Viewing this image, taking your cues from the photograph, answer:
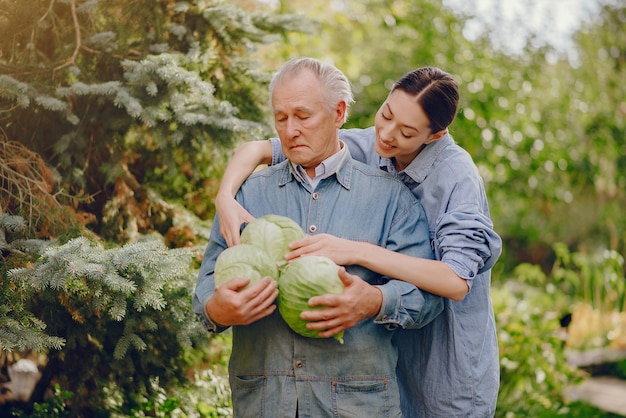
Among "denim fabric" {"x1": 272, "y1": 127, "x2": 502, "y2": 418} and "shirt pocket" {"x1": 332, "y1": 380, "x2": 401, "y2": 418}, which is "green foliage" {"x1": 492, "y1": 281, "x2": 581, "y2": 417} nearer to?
"denim fabric" {"x1": 272, "y1": 127, "x2": 502, "y2": 418}

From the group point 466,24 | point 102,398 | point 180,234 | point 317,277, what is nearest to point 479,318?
point 317,277

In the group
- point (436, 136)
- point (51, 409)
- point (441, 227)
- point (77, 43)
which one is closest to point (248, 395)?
point (441, 227)

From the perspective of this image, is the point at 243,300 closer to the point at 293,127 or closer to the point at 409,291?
Result: the point at 409,291

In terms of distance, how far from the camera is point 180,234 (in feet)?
13.3

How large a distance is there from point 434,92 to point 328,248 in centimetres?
75

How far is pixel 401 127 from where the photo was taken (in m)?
2.58

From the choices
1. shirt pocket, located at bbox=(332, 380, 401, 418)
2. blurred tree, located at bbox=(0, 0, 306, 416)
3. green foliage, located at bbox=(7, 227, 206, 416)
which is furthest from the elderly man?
blurred tree, located at bbox=(0, 0, 306, 416)

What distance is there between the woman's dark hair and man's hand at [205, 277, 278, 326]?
3.00ft

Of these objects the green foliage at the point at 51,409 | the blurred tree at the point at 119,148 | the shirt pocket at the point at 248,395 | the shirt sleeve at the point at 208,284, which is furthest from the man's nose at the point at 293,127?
the green foliage at the point at 51,409


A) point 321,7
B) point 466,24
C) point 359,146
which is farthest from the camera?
point 466,24

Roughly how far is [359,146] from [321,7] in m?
4.69

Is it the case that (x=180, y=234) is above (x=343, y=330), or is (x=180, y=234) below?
below

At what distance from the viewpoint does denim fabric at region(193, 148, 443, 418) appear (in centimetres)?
235

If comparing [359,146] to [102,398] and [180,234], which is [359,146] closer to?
[180,234]
